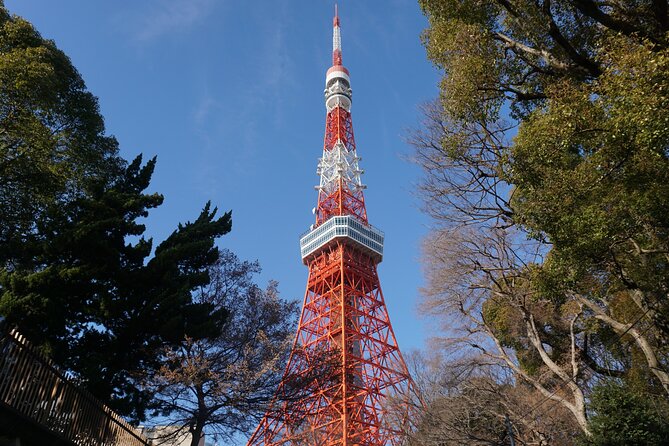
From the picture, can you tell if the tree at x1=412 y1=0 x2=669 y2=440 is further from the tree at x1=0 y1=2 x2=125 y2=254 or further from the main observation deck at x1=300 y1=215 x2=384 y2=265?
the main observation deck at x1=300 y1=215 x2=384 y2=265

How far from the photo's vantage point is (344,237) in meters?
33.9

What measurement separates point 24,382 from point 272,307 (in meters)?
5.66

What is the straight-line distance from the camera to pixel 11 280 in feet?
27.5

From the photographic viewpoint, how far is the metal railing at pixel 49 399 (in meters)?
5.45

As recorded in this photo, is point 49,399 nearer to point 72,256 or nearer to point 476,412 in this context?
point 72,256

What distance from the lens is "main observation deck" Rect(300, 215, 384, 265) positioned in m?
34.1

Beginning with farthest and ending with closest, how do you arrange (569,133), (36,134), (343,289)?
(343,289) → (36,134) → (569,133)

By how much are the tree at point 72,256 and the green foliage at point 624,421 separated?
271 inches

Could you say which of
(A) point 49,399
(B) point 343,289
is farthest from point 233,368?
(B) point 343,289

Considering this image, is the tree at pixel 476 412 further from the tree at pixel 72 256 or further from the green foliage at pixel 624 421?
the tree at pixel 72 256

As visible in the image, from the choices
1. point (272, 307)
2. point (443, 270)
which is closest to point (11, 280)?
point (272, 307)

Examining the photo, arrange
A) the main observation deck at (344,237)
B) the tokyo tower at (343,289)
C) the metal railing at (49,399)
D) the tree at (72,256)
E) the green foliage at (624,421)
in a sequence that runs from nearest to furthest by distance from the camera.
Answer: the metal railing at (49,399) → the green foliage at (624,421) → the tree at (72,256) → the tokyo tower at (343,289) → the main observation deck at (344,237)

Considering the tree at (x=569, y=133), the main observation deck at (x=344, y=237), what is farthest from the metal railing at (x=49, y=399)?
the main observation deck at (x=344, y=237)

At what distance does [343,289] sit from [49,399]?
85.2 feet
